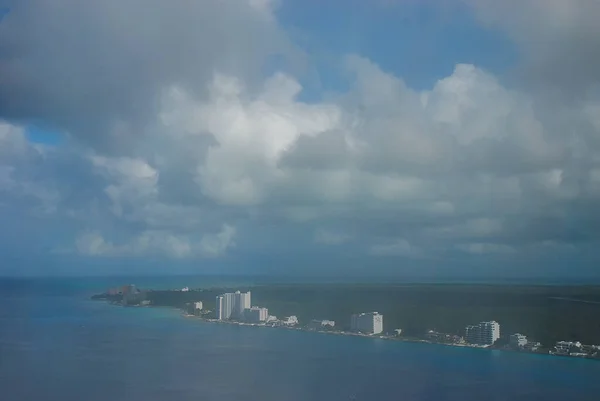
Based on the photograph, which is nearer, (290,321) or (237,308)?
(290,321)

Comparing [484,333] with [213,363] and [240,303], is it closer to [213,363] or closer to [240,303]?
[240,303]

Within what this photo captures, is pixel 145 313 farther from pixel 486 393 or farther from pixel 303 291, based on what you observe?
pixel 486 393

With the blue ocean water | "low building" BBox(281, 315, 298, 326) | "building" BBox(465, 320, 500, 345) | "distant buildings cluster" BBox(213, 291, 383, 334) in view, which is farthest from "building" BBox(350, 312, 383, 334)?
"building" BBox(465, 320, 500, 345)

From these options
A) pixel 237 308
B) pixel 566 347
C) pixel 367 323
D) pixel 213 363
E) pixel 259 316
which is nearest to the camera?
pixel 566 347

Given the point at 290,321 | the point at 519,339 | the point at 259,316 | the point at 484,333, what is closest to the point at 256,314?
the point at 259,316

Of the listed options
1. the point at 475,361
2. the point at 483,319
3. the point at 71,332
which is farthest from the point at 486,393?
the point at 71,332

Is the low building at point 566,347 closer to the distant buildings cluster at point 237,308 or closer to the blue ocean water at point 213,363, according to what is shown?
the blue ocean water at point 213,363
